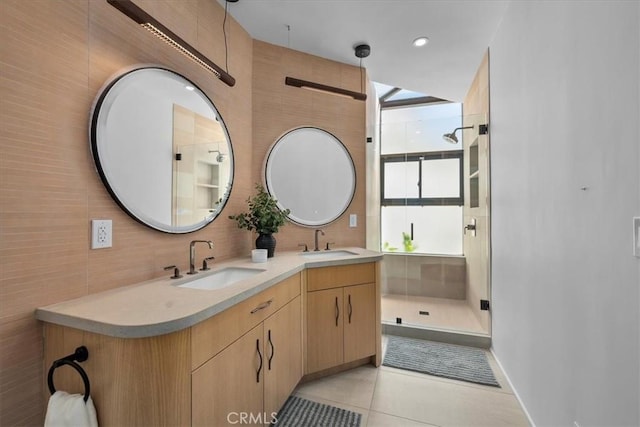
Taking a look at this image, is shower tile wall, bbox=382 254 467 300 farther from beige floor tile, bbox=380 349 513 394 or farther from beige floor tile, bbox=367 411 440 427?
beige floor tile, bbox=367 411 440 427

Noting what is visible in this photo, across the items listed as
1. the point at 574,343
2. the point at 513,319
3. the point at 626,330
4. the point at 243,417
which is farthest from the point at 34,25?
the point at 513,319

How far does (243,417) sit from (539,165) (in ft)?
6.41

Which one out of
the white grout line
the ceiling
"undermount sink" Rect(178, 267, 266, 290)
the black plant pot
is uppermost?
the ceiling

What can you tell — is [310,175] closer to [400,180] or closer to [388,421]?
[400,180]

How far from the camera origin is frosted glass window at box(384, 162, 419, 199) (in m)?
3.35

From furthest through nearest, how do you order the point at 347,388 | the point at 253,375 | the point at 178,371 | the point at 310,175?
the point at 310,175 → the point at 347,388 → the point at 253,375 → the point at 178,371

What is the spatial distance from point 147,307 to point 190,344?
230 mm

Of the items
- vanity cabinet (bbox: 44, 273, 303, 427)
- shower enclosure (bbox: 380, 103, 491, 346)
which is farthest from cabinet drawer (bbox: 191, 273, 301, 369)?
shower enclosure (bbox: 380, 103, 491, 346)

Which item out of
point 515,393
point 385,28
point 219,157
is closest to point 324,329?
point 515,393

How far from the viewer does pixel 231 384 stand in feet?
3.94

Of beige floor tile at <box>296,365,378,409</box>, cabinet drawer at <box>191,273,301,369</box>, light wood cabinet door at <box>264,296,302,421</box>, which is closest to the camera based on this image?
cabinet drawer at <box>191,273,301,369</box>

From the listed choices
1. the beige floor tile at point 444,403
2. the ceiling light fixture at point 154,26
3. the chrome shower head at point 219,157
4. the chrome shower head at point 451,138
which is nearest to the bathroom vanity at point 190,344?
the beige floor tile at point 444,403

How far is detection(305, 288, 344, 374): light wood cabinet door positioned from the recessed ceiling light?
2212 millimetres

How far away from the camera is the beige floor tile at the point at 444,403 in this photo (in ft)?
5.48
